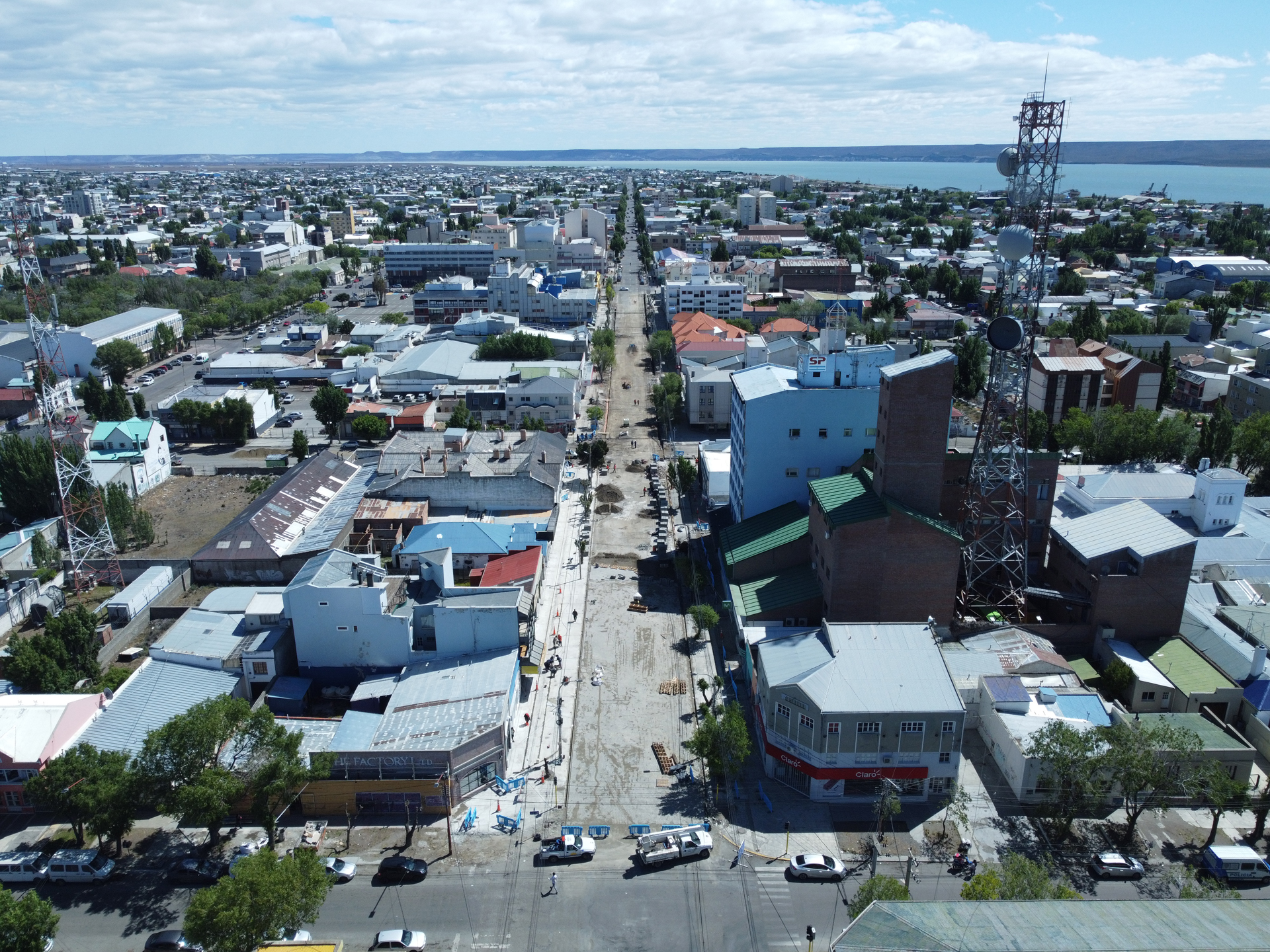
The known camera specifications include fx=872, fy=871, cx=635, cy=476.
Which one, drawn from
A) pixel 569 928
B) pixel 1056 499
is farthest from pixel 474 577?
pixel 1056 499

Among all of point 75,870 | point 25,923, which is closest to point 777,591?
point 75,870

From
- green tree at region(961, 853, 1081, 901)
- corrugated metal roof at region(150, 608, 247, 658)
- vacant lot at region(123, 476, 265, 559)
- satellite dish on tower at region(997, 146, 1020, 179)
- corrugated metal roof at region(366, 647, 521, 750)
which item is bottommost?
vacant lot at region(123, 476, 265, 559)

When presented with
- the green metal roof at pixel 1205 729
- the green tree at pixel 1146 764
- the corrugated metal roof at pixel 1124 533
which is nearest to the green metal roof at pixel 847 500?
the corrugated metal roof at pixel 1124 533

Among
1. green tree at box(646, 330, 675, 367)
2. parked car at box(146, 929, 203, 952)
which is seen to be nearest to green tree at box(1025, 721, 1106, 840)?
parked car at box(146, 929, 203, 952)

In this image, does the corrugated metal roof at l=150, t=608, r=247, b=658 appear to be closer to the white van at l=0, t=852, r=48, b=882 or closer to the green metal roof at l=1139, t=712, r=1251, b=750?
the white van at l=0, t=852, r=48, b=882

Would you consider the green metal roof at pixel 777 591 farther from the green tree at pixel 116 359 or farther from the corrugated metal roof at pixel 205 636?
the green tree at pixel 116 359

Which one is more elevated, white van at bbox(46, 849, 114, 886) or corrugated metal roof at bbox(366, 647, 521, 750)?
corrugated metal roof at bbox(366, 647, 521, 750)
